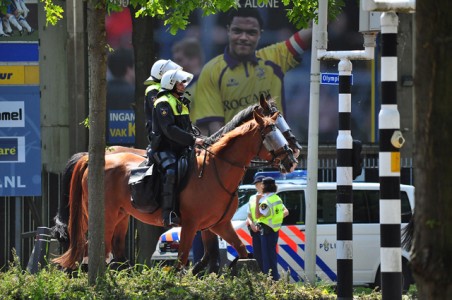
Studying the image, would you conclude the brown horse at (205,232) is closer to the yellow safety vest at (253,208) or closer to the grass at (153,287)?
the grass at (153,287)

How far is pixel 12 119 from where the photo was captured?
24.0m

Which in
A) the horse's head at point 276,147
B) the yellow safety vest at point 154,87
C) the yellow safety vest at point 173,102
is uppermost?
the yellow safety vest at point 154,87

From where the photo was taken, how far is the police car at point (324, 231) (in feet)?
60.4

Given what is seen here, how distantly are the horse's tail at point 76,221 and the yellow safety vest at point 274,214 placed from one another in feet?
13.3

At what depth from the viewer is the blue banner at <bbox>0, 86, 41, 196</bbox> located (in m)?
24.0

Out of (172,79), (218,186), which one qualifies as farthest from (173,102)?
(218,186)

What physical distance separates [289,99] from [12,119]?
615cm

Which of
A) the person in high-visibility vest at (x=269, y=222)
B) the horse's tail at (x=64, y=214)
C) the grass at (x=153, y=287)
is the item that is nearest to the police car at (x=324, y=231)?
the person in high-visibility vest at (x=269, y=222)

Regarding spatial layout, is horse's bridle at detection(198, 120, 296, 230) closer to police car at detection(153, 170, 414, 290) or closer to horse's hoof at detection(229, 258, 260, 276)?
horse's hoof at detection(229, 258, 260, 276)

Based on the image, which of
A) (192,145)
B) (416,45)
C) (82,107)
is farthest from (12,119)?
(416,45)

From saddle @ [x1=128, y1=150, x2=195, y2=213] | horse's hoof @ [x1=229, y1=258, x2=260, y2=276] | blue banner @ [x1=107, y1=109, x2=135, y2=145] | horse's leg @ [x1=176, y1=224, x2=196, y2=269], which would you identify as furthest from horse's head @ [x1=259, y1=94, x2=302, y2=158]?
blue banner @ [x1=107, y1=109, x2=135, y2=145]

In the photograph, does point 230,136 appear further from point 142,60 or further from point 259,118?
point 142,60

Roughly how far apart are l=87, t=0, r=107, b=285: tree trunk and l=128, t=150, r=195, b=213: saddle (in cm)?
155

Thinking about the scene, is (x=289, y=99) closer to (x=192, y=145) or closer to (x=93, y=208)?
(x=192, y=145)
